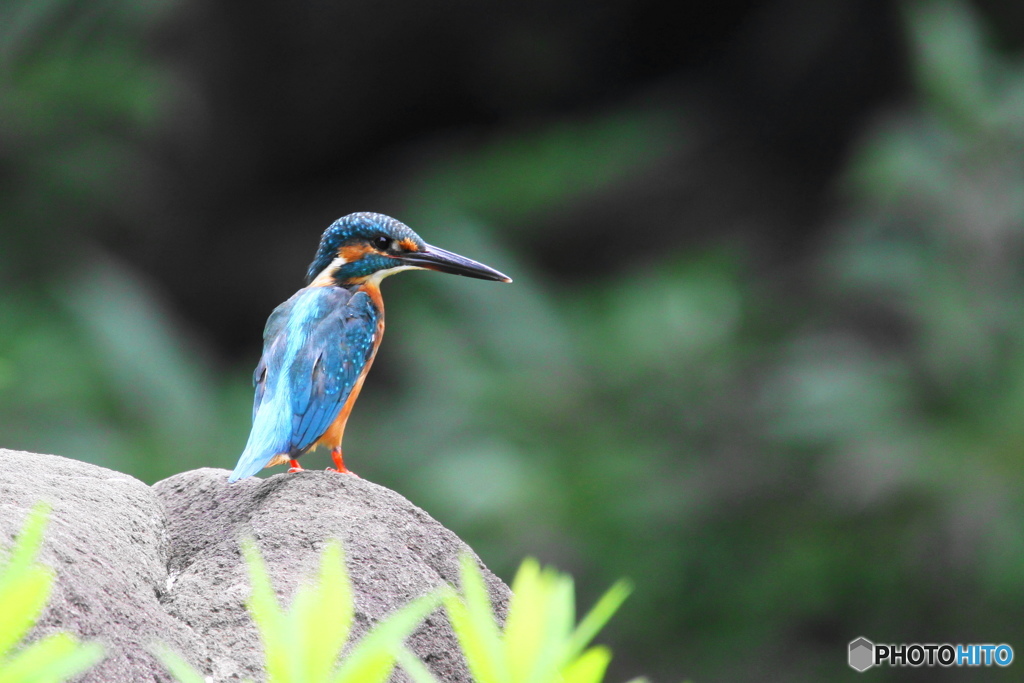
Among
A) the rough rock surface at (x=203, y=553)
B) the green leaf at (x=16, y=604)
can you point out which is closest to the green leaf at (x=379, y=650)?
A: the green leaf at (x=16, y=604)

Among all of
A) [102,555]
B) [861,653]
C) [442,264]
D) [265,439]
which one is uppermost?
[442,264]

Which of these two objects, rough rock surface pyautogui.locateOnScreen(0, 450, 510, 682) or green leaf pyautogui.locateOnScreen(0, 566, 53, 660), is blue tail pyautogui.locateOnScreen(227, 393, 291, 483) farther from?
green leaf pyautogui.locateOnScreen(0, 566, 53, 660)

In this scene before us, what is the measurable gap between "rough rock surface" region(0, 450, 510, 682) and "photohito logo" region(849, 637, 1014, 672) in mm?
3432

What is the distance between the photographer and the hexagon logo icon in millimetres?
5800

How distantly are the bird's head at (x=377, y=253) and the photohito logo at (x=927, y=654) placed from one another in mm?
2997

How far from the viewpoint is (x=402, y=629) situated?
2.83 ft

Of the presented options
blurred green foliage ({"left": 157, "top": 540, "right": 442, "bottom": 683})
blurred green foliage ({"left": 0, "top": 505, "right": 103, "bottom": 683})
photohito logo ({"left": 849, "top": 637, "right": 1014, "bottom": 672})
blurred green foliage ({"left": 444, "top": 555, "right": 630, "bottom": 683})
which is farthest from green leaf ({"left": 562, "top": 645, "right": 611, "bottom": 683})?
photohito logo ({"left": 849, "top": 637, "right": 1014, "bottom": 672})

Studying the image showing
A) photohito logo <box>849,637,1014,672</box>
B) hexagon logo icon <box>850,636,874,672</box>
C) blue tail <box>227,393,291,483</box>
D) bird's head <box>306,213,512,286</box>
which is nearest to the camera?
A: blue tail <box>227,393,291,483</box>

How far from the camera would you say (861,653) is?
5.85m

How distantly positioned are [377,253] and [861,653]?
3955 millimetres

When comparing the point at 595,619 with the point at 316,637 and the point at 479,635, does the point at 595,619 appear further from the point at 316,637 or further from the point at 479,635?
the point at 316,637

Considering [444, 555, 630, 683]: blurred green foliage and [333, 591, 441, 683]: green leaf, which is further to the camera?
[444, 555, 630, 683]: blurred green foliage

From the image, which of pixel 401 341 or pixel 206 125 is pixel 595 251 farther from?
pixel 206 125

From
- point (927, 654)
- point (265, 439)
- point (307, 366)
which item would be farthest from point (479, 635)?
point (927, 654)
